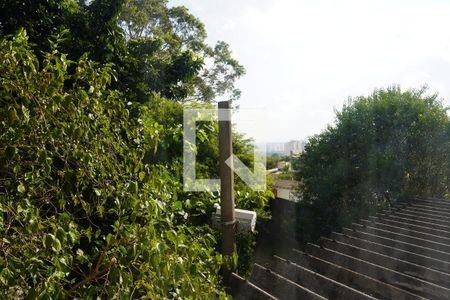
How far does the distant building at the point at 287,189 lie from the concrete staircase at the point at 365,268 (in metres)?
6.02

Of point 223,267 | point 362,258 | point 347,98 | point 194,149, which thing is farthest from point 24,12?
point 347,98

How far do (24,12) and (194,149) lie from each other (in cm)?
198

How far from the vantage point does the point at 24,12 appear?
3.17m

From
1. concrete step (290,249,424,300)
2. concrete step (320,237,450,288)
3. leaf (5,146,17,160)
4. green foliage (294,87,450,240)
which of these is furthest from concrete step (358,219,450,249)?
green foliage (294,87,450,240)

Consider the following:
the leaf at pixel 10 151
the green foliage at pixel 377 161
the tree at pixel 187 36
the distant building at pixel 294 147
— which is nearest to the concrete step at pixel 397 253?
the leaf at pixel 10 151

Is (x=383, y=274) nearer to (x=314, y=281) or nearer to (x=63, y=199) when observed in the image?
(x=314, y=281)

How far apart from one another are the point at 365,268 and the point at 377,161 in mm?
6547

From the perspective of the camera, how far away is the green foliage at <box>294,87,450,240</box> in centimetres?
818

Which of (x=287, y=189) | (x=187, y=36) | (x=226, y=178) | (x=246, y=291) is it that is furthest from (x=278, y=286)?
(x=187, y=36)

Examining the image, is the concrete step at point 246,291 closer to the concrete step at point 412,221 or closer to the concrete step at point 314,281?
the concrete step at point 314,281

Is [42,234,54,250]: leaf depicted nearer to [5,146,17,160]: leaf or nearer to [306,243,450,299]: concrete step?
[5,146,17,160]: leaf

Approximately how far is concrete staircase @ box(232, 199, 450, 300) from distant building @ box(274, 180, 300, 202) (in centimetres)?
602

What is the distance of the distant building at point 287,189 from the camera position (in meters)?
9.18

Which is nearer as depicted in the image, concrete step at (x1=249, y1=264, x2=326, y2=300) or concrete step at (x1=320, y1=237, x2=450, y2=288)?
concrete step at (x1=249, y1=264, x2=326, y2=300)
